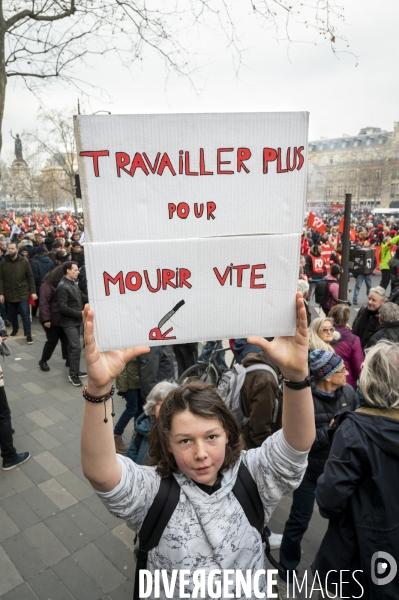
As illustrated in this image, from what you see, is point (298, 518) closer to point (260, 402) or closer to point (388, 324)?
point (260, 402)

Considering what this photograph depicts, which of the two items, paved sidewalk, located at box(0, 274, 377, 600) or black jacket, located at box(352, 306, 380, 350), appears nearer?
paved sidewalk, located at box(0, 274, 377, 600)

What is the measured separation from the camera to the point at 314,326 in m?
3.70

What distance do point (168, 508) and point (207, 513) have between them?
5.1 inches

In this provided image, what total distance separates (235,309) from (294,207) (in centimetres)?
39

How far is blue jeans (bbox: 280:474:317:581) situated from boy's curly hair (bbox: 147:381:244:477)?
1.47m

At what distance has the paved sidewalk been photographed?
2680mm

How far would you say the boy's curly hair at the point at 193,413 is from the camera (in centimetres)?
142

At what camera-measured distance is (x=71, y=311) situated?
5.87 metres

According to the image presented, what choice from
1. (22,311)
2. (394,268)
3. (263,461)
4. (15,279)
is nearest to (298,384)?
(263,461)

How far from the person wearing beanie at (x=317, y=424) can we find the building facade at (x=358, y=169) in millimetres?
50585

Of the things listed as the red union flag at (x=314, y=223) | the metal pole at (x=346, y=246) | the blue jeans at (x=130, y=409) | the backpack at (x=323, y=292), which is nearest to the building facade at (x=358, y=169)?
the red union flag at (x=314, y=223)

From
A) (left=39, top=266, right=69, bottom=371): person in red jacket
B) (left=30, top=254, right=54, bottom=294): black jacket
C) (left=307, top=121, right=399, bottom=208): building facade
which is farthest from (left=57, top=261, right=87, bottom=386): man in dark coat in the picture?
(left=307, top=121, right=399, bottom=208): building facade

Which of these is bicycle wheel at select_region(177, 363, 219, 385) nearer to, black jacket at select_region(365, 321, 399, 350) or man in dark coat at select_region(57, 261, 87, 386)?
black jacket at select_region(365, 321, 399, 350)

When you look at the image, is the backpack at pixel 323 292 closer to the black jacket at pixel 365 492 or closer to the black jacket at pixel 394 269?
the black jacket at pixel 394 269
